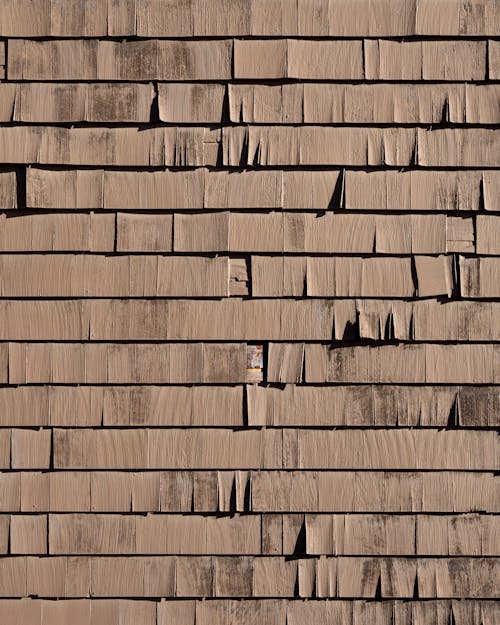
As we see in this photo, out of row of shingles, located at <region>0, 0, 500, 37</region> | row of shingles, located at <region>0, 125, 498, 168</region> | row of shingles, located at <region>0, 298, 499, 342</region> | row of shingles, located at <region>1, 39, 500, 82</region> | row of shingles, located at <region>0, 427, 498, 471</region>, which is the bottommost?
row of shingles, located at <region>0, 427, 498, 471</region>

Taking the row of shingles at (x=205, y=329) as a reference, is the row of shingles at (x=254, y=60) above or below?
above

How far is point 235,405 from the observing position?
11.9ft

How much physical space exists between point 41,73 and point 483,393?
2261 mm

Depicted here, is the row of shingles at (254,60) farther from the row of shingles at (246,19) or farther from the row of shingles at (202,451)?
the row of shingles at (202,451)

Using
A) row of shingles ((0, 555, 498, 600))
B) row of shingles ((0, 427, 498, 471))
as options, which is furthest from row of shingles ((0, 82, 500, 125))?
row of shingles ((0, 555, 498, 600))

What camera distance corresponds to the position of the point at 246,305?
3.63 metres

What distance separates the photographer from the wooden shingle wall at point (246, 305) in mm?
3596

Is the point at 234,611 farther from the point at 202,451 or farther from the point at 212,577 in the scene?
the point at 202,451

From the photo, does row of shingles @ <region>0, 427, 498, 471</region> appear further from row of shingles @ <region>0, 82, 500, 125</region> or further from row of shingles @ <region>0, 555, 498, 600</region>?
row of shingles @ <region>0, 82, 500, 125</region>

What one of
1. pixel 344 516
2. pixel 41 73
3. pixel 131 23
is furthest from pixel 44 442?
pixel 131 23

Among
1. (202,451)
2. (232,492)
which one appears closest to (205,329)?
(202,451)

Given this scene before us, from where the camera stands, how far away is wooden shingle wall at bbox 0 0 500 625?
3596 millimetres

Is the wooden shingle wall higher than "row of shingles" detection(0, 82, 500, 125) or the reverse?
the reverse

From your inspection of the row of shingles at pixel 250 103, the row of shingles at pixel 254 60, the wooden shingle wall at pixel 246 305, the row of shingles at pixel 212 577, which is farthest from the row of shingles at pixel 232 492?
the row of shingles at pixel 254 60
